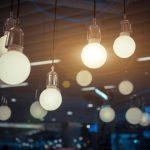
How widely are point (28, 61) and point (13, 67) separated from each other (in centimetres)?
11

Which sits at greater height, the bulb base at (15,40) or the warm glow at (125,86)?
the warm glow at (125,86)

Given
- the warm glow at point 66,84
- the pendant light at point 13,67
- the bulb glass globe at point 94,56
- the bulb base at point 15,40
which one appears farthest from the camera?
the warm glow at point 66,84

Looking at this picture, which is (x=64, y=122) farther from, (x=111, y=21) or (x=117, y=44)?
(x=117, y=44)

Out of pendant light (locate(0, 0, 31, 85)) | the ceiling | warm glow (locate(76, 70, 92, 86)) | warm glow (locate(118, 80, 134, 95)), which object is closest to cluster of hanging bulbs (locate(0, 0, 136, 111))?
pendant light (locate(0, 0, 31, 85))

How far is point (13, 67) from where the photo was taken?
1734 mm

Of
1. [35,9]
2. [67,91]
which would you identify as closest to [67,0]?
[35,9]

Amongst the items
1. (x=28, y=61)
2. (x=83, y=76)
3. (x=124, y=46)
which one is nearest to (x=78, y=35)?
(x=83, y=76)

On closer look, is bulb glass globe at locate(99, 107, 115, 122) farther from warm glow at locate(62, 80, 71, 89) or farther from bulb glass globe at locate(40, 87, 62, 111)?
bulb glass globe at locate(40, 87, 62, 111)

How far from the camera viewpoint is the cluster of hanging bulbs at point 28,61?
1.75 m

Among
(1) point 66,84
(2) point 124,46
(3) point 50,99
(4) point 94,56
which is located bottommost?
(3) point 50,99

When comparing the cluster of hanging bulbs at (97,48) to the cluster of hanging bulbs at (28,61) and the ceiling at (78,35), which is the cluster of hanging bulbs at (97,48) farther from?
the ceiling at (78,35)

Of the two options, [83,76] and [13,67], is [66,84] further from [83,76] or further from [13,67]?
[13,67]

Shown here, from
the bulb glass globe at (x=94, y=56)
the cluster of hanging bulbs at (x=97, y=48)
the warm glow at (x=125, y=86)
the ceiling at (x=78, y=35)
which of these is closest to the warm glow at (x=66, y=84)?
the ceiling at (x=78, y=35)

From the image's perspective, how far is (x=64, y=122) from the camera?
1519 cm
